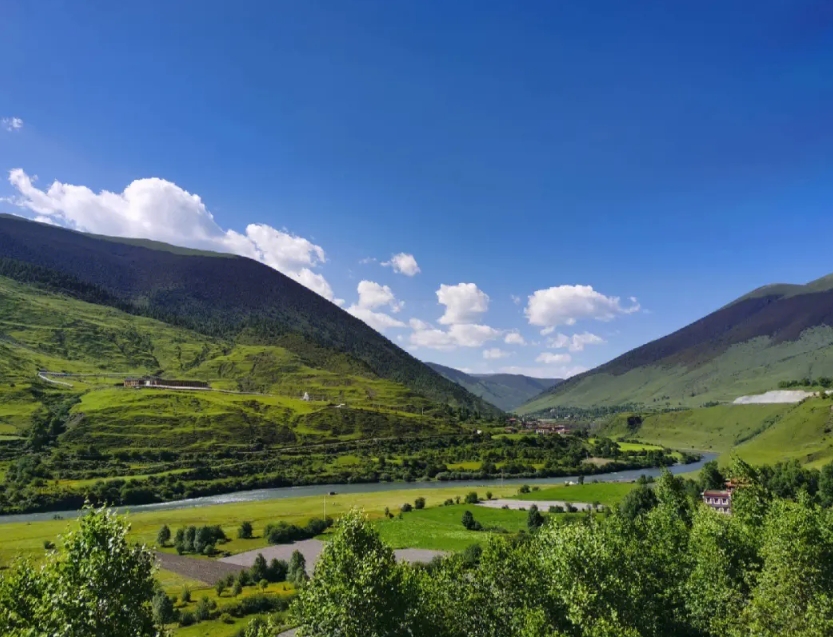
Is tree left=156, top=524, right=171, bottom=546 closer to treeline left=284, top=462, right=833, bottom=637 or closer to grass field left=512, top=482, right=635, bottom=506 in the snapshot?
treeline left=284, top=462, right=833, bottom=637

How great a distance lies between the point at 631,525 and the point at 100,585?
61.3 m

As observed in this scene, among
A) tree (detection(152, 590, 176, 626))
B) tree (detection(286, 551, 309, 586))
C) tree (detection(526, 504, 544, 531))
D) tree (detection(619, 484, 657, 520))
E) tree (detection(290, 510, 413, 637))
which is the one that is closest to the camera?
tree (detection(290, 510, 413, 637))

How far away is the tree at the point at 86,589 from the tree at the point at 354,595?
31.7ft

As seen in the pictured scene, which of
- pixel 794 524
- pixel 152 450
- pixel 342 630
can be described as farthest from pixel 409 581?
pixel 152 450

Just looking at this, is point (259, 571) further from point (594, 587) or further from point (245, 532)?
point (594, 587)

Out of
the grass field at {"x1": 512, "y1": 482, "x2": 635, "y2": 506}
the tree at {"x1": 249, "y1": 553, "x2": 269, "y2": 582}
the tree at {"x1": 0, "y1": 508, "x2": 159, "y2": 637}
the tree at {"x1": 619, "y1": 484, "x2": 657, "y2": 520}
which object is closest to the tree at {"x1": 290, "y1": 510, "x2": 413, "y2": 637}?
the tree at {"x1": 0, "y1": 508, "x2": 159, "y2": 637}

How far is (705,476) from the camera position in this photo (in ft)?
500

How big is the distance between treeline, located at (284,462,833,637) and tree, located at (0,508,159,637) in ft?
22.3

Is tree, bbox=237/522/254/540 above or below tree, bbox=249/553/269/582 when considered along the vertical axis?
below

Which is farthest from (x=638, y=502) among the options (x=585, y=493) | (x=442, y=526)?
(x=442, y=526)

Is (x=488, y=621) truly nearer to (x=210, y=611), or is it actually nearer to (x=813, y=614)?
(x=813, y=614)

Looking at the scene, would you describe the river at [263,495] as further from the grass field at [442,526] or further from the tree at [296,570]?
the tree at [296,570]

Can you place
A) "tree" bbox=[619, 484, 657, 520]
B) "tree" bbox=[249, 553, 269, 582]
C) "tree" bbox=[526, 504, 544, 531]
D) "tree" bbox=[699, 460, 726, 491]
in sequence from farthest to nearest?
"tree" bbox=[699, 460, 726, 491] → "tree" bbox=[619, 484, 657, 520] → "tree" bbox=[526, 504, 544, 531] → "tree" bbox=[249, 553, 269, 582]

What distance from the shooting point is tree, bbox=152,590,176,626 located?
2336 inches
